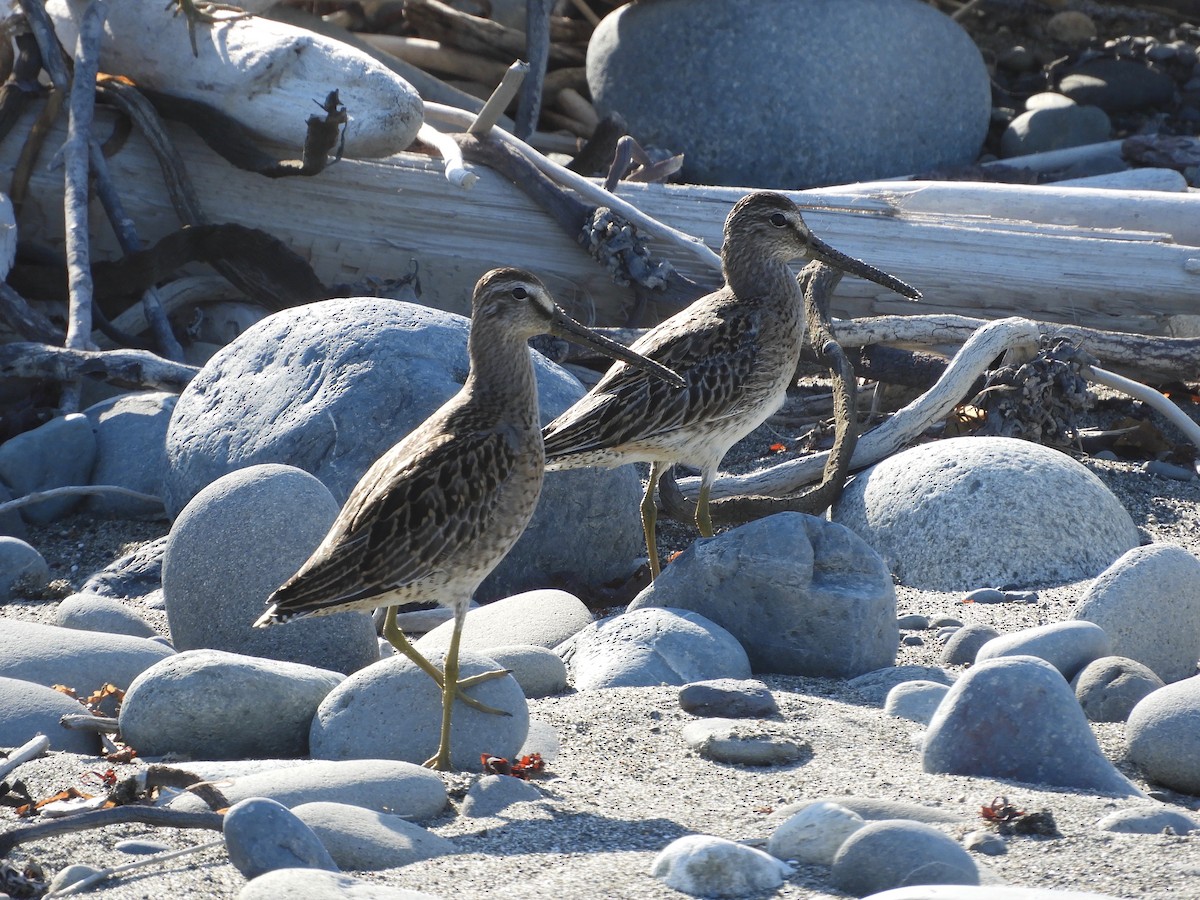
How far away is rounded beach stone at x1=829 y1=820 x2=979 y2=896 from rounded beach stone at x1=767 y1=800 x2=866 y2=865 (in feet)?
0.40

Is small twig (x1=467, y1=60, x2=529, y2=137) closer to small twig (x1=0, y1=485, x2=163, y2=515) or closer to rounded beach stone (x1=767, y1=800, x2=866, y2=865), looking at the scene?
small twig (x1=0, y1=485, x2=163, y2=515)

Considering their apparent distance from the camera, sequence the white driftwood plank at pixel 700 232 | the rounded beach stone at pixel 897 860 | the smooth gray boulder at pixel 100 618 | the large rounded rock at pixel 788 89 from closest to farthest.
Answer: the rounded beach stone at pixel 897 860
the smooth gray boulder at pixel 100 618
the white driftwood plank at pixel 700 232
the large rounded rock at pixel 788 89

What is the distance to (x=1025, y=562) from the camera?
278 inches

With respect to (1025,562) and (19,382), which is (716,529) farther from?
(19,382)

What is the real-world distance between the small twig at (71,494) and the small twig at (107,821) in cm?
424

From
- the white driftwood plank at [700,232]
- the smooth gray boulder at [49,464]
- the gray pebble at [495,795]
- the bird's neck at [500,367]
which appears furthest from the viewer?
the white driftwood plank at [700,232]

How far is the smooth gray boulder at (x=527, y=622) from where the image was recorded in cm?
619

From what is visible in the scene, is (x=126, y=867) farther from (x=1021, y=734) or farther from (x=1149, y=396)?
(x=1149, y=396)

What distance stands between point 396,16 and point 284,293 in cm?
452

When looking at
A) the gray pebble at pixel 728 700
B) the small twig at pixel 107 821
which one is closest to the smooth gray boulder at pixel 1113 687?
the gray pebble at pixel 728 700

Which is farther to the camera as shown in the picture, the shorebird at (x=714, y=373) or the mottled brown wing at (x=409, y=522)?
the shorebird at (x=714, y=373)

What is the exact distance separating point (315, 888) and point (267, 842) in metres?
0.37

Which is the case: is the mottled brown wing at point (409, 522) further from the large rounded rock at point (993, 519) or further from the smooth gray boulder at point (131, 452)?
the smooth gray boulder at point (131, 452)

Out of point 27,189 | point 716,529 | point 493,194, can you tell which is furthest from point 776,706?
point 27,189
